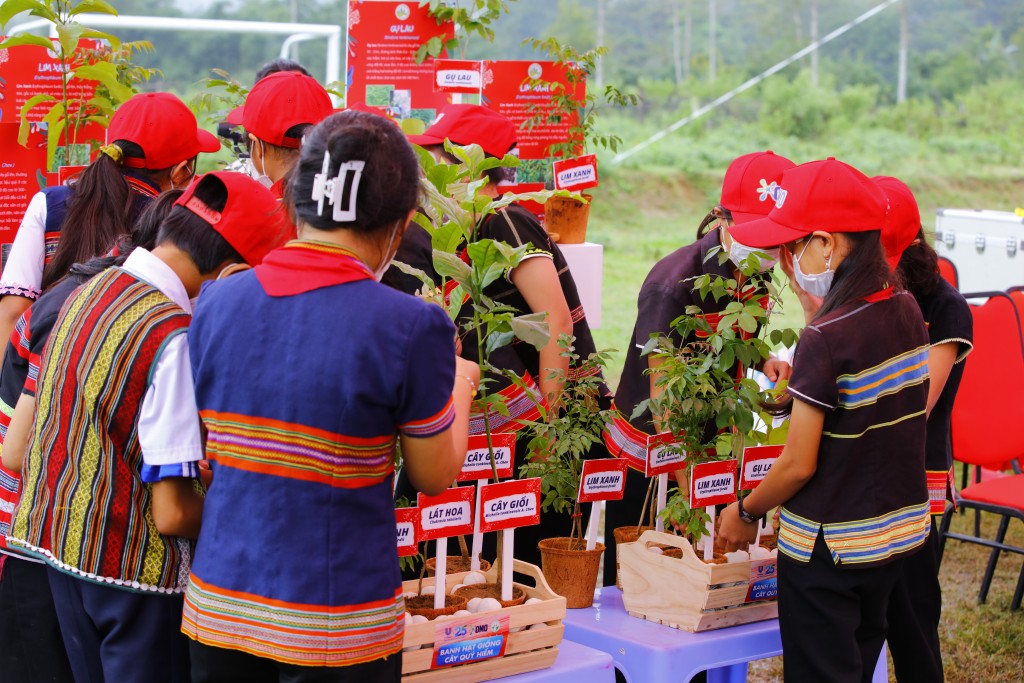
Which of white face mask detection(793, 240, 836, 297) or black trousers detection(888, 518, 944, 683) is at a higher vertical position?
white face mask detection(793, 240, 836, 297)

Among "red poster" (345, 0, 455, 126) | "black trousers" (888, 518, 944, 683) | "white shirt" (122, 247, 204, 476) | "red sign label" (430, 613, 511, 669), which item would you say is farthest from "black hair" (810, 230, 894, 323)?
"red poster" (345, 0, 455, 126)

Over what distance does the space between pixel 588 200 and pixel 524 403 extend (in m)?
1.16

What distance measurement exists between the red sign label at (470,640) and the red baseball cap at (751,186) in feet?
3.62

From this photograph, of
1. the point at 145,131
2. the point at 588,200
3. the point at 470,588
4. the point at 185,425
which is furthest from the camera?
the point at 588,200

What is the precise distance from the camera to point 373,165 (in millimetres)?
1470

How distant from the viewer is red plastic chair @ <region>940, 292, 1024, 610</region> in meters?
3.76

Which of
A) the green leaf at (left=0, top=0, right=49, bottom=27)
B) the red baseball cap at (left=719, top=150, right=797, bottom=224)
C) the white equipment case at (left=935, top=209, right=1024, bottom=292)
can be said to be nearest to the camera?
the red baseball cap at (left=719, top=150, right=797, bottom=224)

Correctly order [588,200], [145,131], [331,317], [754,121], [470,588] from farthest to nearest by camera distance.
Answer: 1. [754,121]
2. [588,200]
3. [145,131]
4. [470,588]
5. [331,317]

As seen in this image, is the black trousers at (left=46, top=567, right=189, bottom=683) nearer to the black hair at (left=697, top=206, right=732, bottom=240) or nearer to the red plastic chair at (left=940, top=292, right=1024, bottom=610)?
the black hair at (left=697, top=206, right=732, bottom=240)

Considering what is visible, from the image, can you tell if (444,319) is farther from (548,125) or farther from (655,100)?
(655,100)

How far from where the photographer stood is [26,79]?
327 cm

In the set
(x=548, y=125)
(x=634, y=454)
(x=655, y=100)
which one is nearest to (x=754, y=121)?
(x=655, y=100)

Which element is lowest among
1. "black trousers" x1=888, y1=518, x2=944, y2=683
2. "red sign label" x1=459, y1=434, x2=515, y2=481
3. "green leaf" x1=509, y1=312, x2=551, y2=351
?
"black trousers" x1=888, y1=518, x2=944, y2=683

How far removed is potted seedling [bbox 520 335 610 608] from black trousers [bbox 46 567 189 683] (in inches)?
32.8
